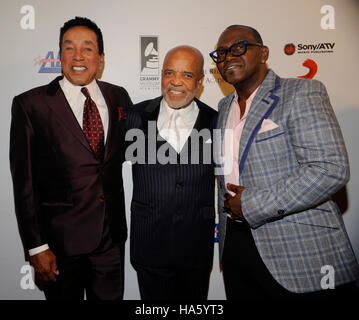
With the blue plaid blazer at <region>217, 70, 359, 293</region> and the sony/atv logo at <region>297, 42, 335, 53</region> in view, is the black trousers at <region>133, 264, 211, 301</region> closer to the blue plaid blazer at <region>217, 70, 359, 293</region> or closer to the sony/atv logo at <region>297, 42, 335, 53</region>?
the blue plaid blazer at <region>217, 70, 359, 293</region>

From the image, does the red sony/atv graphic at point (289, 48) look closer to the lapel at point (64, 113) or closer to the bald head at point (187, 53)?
the bald head at point (187, 53)

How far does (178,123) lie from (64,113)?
0.78 metres

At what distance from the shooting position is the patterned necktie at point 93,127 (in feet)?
6.05

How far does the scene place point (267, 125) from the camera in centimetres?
151

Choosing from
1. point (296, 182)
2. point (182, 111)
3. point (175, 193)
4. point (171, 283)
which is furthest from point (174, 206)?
point (296, 182)

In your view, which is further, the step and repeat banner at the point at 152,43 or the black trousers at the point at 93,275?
the step and repeat banner at the point at 152,43

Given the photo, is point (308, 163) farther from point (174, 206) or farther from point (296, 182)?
point (174, 206)

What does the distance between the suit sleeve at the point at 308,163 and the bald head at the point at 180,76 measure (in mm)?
713

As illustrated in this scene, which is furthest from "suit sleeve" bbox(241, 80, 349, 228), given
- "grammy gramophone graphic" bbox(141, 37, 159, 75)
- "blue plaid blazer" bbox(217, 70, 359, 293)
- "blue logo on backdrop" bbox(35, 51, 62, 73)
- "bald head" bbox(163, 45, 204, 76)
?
"blue logo on backdrop" bbox(35, 51, 62, 73)

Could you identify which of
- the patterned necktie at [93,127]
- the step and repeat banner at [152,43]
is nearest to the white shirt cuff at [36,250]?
the patterned necktie at [93,127]

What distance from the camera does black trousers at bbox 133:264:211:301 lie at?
187 centimetres

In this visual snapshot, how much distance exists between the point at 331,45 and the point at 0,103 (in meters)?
3.25

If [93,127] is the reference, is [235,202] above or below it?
below

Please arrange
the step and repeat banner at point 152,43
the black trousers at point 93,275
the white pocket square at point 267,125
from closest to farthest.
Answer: the white pocket square at point 267,125
the black trousers at point 93,275
the step and repeat banner at point 152,43
